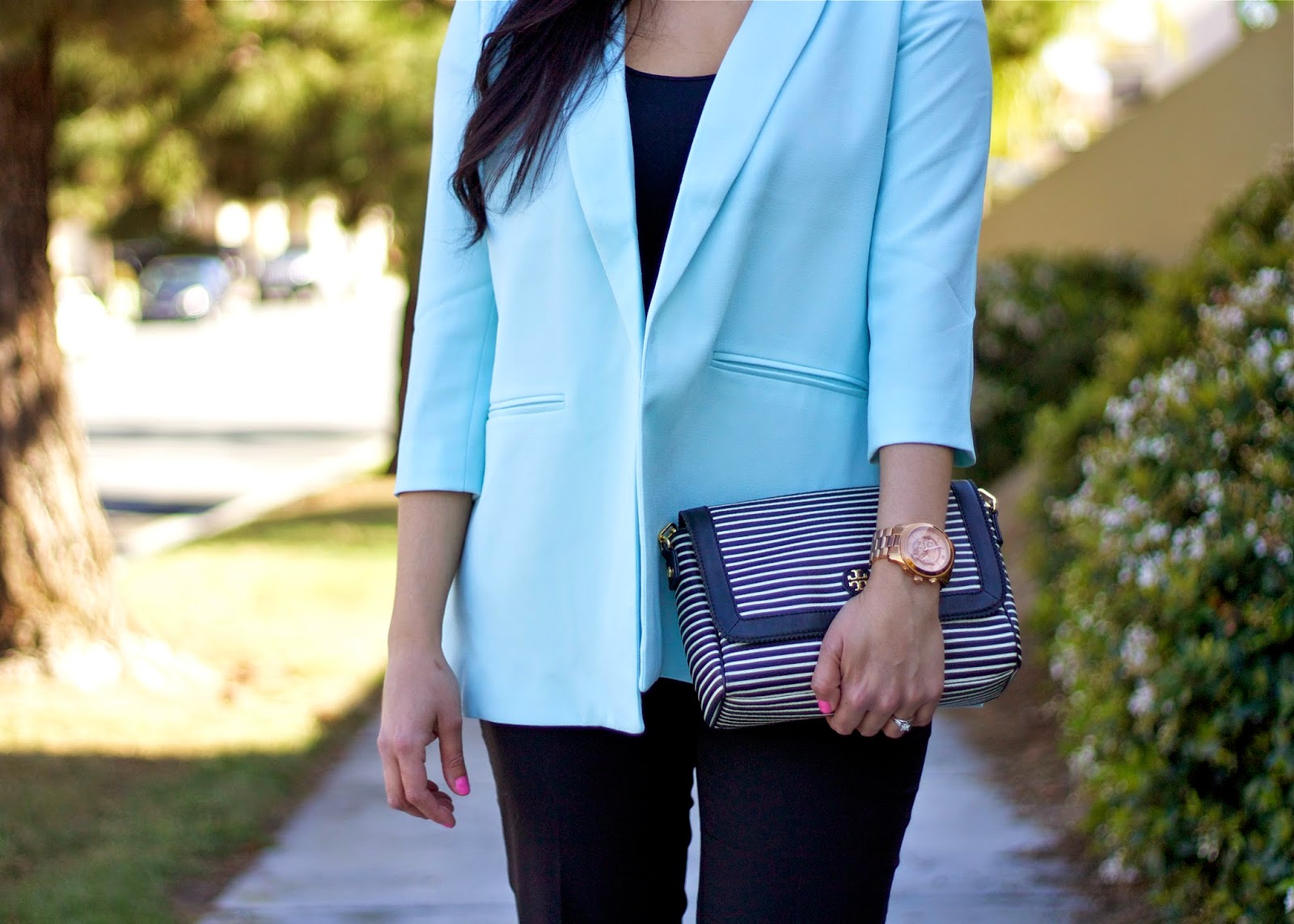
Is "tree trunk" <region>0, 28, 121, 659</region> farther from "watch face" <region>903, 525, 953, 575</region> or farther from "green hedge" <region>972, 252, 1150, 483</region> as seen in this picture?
"green hedge" <region>972, 252, 1150, 483</region>

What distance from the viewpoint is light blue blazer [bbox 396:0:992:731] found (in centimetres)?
145

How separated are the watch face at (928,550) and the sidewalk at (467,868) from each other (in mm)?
2259

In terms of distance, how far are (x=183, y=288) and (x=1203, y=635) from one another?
116 ft

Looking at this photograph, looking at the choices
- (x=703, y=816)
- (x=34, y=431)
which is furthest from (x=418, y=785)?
(x=34, y=431)

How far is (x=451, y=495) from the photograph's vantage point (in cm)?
162

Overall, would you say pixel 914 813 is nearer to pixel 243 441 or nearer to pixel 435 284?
pixel 435 284

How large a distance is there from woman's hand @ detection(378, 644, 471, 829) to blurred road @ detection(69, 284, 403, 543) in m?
4.25

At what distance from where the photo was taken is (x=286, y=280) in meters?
46.3

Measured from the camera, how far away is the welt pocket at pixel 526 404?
1.54 meters

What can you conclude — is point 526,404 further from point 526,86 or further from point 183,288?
point 183,288

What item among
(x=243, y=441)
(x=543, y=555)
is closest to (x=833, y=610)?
(x=543, y=555)

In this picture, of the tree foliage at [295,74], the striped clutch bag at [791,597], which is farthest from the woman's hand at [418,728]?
the tree foliage at [295,74]

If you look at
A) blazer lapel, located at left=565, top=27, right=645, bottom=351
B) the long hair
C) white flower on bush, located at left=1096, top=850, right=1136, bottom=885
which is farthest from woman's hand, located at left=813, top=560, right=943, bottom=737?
white flower on bush, located at left=1096, top=850, right=1136, bottom=885

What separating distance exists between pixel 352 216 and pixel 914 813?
14172 millimetres
